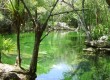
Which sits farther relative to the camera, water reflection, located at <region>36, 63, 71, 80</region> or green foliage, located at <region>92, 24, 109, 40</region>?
green foliage, located at <region>92, 24, 109, 40</region>

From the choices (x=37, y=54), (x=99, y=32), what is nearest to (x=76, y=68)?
(x=37, y=54)

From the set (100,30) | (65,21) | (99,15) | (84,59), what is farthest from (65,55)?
(65,21)

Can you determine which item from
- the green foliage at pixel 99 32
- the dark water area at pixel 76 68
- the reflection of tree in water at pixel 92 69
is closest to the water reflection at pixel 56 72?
the dark water area at pixel 76 68

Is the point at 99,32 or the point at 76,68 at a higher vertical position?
the point at 99,32

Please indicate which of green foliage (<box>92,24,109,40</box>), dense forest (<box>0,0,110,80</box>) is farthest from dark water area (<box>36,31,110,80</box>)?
green foliage (<box>92,24,109,40</box>)

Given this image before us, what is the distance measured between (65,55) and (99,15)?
22.3 m

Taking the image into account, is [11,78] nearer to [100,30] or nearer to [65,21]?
[100,30]

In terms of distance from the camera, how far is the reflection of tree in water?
15.9 meters

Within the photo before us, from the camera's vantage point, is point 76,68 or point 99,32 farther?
point 99,32

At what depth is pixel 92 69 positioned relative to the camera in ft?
60.1

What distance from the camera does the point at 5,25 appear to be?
165 feet

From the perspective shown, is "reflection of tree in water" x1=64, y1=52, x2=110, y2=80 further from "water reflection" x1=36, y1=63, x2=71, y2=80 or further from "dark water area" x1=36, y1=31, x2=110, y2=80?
"water reflection" x1=36, y1=63, x2=71, y2=80

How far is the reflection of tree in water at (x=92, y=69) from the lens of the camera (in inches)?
628

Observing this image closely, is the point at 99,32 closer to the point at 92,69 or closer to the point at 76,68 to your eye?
the point at 76,68
